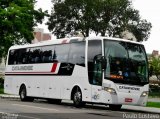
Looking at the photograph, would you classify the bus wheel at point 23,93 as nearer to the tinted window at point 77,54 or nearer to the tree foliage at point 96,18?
the tinted window at point 77,54

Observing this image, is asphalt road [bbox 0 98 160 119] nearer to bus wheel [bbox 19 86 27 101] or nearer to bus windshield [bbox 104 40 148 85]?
bus windshield [bbox 104 40 148 85]

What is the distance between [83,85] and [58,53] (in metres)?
3.57

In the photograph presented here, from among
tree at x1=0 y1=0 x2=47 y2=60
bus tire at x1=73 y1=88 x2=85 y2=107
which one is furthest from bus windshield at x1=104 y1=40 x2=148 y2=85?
tree at x1=0 y1=0 x2=47 y2=60

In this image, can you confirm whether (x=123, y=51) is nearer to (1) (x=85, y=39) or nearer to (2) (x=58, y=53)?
(1) (x=85, y=39)

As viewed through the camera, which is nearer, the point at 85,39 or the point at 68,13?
the point at 85,39

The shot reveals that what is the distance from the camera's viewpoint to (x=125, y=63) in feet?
77.8

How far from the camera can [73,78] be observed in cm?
2569

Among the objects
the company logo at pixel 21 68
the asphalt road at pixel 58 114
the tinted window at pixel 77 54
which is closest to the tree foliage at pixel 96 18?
the company logo at pixel 21 68

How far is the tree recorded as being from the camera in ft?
184

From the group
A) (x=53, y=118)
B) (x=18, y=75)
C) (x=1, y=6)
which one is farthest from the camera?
(x=1, y=6)

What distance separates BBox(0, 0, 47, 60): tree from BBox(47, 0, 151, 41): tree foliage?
10.6m

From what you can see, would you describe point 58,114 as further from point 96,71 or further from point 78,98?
point 78,98

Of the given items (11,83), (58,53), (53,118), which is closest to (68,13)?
(11,83)

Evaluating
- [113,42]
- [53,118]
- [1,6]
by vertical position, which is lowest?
[53,118]
